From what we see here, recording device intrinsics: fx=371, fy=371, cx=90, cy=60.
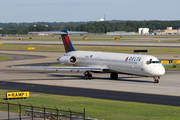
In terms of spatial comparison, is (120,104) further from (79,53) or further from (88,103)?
(79,53)

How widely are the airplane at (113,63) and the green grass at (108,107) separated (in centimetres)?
1343

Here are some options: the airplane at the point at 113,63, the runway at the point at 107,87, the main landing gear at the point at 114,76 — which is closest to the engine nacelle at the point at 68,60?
the airplane at the point at 113,63

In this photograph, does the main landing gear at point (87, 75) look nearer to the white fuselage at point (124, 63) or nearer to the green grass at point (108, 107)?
the white fuselage at point (124, 63)

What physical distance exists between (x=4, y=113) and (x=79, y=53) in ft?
96.2

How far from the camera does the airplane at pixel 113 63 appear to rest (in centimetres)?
4659

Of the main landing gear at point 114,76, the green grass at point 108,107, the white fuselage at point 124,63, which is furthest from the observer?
the main landing gear at point 114,76

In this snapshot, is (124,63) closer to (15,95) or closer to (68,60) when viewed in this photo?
(68,60)

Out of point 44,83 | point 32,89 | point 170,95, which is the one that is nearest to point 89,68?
point 44,83

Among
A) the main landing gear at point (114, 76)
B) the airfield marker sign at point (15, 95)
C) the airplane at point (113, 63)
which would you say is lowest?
the airfield marker sign at point (15, 95)

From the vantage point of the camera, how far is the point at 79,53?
185ft

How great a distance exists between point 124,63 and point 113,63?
6.70ft

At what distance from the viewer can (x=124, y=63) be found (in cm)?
4878

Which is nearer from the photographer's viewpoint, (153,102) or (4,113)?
(4,113)

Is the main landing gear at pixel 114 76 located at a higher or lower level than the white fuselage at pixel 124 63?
lower
